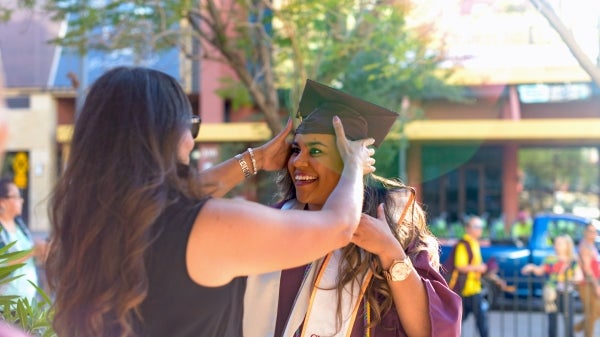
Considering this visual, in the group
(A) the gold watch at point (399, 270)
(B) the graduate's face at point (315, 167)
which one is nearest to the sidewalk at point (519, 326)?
(B) the graduate's face at point (315, 167)

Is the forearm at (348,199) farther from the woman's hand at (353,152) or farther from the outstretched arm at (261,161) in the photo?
the outstretched arm at (261,161)

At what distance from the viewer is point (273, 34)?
457 inches

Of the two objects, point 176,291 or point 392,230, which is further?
point 392,230

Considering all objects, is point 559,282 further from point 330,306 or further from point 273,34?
point 330,306

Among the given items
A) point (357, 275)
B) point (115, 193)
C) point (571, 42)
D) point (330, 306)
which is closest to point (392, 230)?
point (357, 275)

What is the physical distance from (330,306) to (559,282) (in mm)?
6943

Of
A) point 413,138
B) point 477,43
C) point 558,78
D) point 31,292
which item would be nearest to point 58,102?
point 413,138

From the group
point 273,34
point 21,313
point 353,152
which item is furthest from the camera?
point 273,34

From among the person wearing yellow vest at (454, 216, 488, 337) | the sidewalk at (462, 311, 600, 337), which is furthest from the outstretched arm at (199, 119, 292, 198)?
the sidewalk at (462, 311, 600, 337)

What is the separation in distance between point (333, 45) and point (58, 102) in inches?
831

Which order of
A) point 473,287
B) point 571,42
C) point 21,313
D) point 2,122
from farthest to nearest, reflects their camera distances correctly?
1. point 473,287
2. point 571,42
3. point 21,313
4. point 2,122

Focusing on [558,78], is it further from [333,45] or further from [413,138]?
[333,45]

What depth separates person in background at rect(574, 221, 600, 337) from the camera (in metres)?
8.23

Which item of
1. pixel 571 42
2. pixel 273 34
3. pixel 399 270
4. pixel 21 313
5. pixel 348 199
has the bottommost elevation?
pixel 21 313
